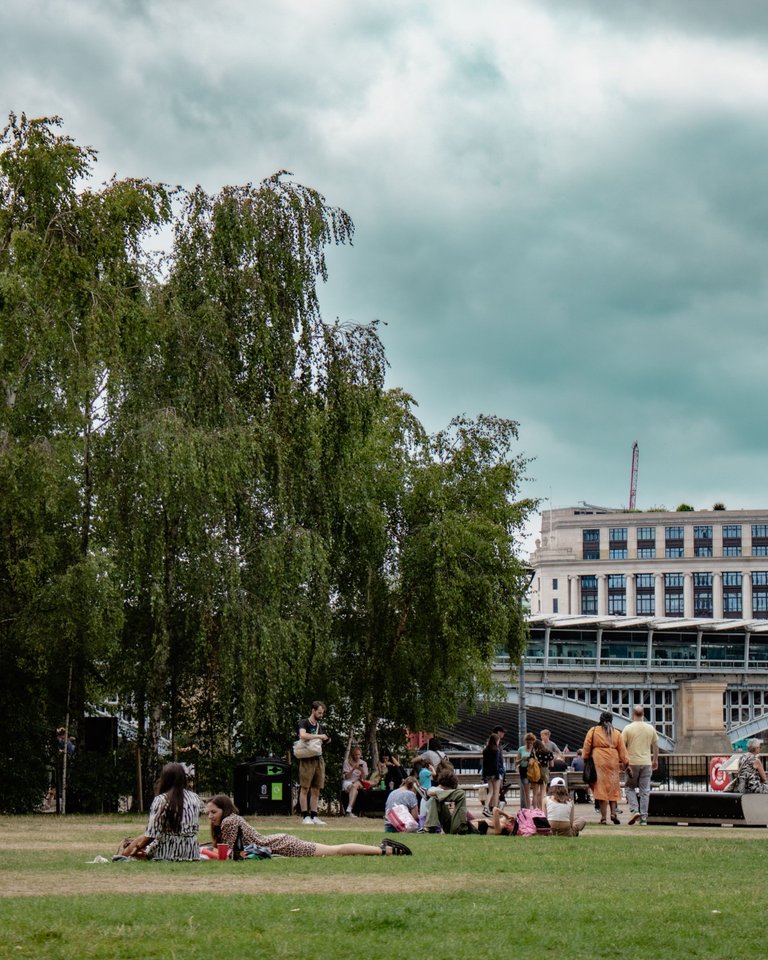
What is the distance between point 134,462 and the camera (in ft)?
90.5

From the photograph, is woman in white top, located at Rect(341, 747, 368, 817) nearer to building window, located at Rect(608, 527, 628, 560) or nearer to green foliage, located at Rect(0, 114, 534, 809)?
green foliage, located at Rect(0, 114, 534, 809)

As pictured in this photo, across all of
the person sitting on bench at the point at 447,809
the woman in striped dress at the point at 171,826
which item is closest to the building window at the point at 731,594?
the person sitting on bench at the point at 447,809

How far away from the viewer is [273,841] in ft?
54.4

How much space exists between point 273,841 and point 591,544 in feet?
544

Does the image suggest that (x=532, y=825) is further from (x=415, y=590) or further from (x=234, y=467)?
(x=415, y=590)

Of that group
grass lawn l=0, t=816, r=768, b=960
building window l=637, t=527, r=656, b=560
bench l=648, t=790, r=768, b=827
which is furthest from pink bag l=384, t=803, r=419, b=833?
building window l=637, t=527, r=656, b=560

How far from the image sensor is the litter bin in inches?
1046

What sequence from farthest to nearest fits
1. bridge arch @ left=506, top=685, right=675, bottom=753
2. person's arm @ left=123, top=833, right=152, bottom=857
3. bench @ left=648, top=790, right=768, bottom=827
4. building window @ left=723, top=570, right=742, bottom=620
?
building window @ left=723, top=570, right=742, bottom=620 < bridge arch @ left=506, top=685, right=675, bottom=753 < bench @ left=648, top=790, right=768, bottom=827 < person's arm @ left=123, top=833, right=152, bottom=857

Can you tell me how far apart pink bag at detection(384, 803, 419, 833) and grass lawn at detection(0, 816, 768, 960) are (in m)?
3.30

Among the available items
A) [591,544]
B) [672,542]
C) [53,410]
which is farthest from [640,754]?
[591,544]

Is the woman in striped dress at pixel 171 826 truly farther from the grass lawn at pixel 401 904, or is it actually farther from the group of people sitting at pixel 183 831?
the grass lawn at pixel 401 904

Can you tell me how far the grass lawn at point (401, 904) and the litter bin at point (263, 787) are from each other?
27.3ft

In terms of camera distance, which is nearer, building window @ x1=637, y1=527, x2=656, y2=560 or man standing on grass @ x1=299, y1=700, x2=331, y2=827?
man standing on grass @ x1=299, y1=700, x2=331, y2=827

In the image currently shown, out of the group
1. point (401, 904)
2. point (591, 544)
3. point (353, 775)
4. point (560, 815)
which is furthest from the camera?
point (591, 544)
